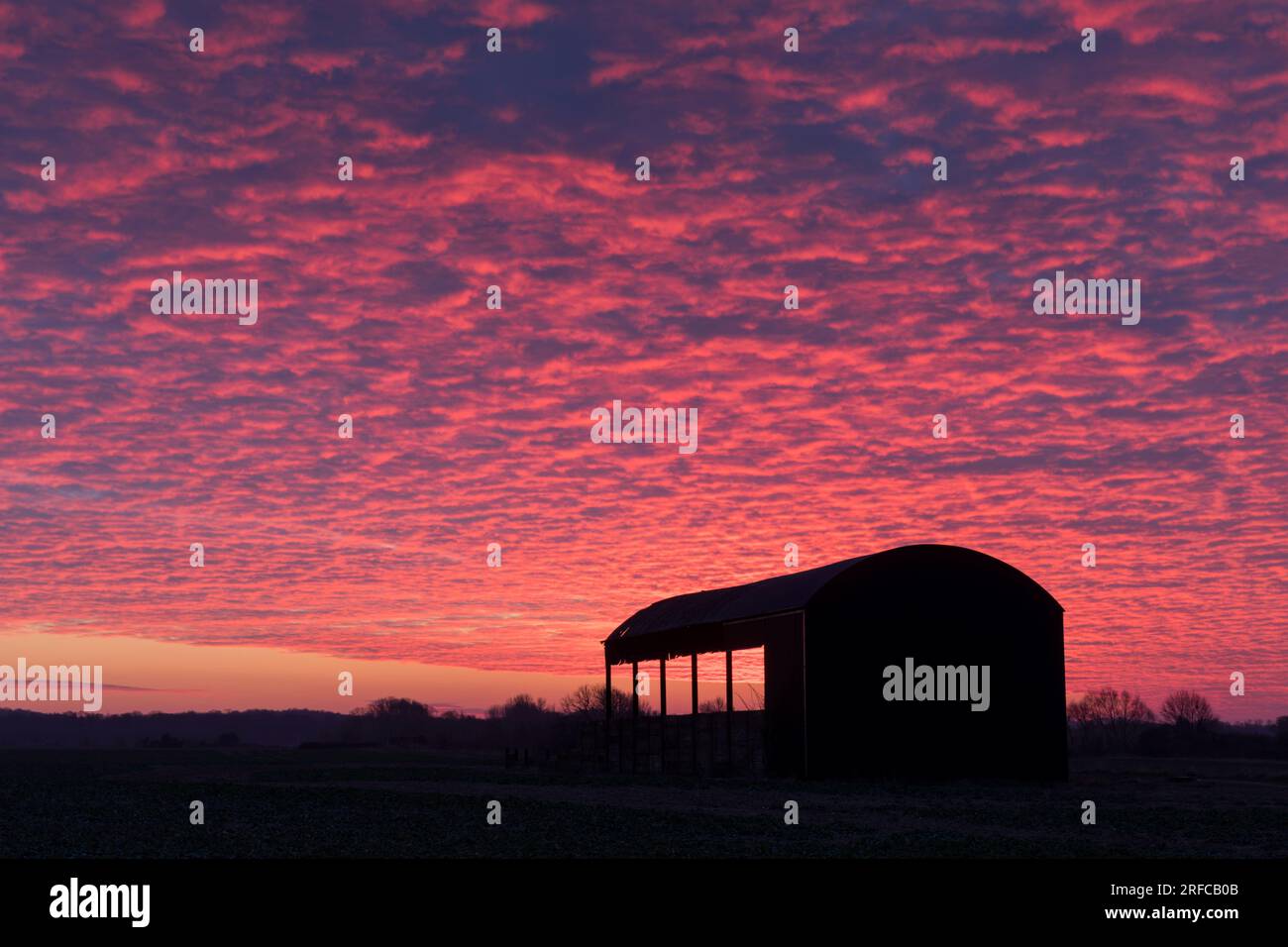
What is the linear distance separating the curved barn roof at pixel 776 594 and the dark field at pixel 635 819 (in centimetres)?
585

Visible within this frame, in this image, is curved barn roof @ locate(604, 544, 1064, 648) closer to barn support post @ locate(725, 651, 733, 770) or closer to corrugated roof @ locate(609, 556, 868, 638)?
corrugated roof @ locate(609, 556, 868, 638)

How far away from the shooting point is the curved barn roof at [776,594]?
41250mm

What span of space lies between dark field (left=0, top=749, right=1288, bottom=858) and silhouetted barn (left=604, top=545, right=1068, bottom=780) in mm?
1419

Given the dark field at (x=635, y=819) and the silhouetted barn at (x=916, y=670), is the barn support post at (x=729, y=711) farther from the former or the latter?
the dark field at (x=635, y=819)

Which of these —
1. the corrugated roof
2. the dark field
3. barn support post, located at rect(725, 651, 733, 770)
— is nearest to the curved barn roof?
the corrugated roof

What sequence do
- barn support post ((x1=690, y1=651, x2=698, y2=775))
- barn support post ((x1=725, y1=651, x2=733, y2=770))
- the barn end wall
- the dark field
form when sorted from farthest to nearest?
barn support post ((x1=690, y1=651, x2=698, y2=775)) → barn support post ((x1=725, y1=651, x2=733, y2=770)) → the barn end wall → the dark field

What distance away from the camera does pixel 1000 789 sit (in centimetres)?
3834

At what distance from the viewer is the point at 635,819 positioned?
26.5 metres

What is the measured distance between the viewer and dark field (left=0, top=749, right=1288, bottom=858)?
842 inches

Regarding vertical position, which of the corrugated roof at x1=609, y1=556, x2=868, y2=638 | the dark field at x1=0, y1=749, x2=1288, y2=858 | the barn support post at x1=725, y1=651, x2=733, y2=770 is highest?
the corrugated roof at x1=609, y1=556, x2=868, y2=638

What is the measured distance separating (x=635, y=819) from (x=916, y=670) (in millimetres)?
17120

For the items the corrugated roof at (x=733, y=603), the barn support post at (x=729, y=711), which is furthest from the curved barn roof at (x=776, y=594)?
the barn support post at (x=729, y=711)
